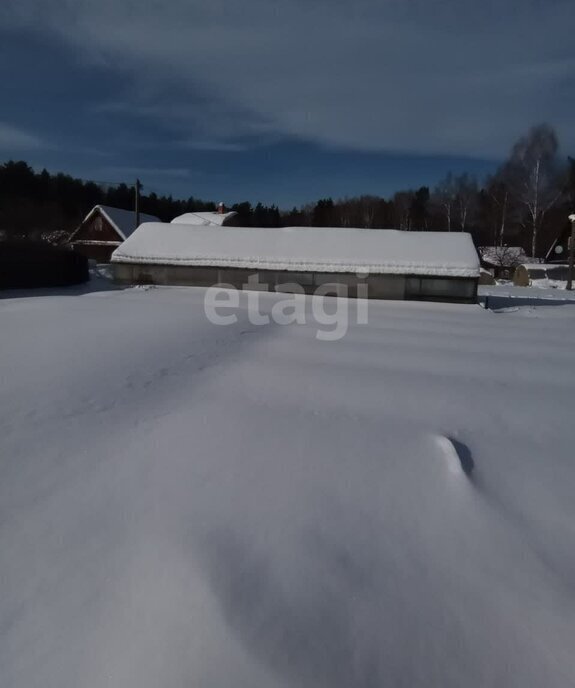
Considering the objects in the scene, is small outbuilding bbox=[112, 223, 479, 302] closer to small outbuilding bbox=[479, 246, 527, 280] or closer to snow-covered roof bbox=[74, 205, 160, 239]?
snow-covered roof bbox=[74, 205, 160, 239]

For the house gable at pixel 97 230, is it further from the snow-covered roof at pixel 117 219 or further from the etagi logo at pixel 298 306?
the etagi logo at pixel 298 306

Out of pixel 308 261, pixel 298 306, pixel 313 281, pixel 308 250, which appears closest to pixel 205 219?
pixel 308 250

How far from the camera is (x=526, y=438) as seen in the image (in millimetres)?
3652

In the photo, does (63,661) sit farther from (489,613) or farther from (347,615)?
(489,613)

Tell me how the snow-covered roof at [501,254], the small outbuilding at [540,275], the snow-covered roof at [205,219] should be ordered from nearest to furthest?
the small outbuilding at [540,275]
the snow-covered roof at [205,219]
the snow-covered roof at [501,254]

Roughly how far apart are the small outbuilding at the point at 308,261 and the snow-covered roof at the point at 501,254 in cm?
2294

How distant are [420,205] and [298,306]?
46.4 metres

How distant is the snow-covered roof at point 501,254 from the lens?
1399 inches

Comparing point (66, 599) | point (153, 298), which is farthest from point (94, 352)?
point (153, 298)

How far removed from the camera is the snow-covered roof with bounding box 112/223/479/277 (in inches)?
543

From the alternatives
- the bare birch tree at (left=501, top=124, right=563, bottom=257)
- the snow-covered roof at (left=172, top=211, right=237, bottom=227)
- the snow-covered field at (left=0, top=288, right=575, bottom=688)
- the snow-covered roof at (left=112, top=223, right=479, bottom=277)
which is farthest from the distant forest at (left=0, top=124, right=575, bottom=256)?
the snow-covered field at (left=0, top=288, right=575, bottom=688)

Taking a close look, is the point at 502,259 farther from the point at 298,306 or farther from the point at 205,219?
the point at 298,306

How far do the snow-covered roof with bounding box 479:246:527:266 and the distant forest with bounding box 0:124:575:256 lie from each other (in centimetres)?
99

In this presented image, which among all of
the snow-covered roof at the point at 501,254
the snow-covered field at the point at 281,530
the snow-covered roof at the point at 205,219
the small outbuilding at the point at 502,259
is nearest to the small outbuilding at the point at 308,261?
the snow-covered field at the point at 281,530
